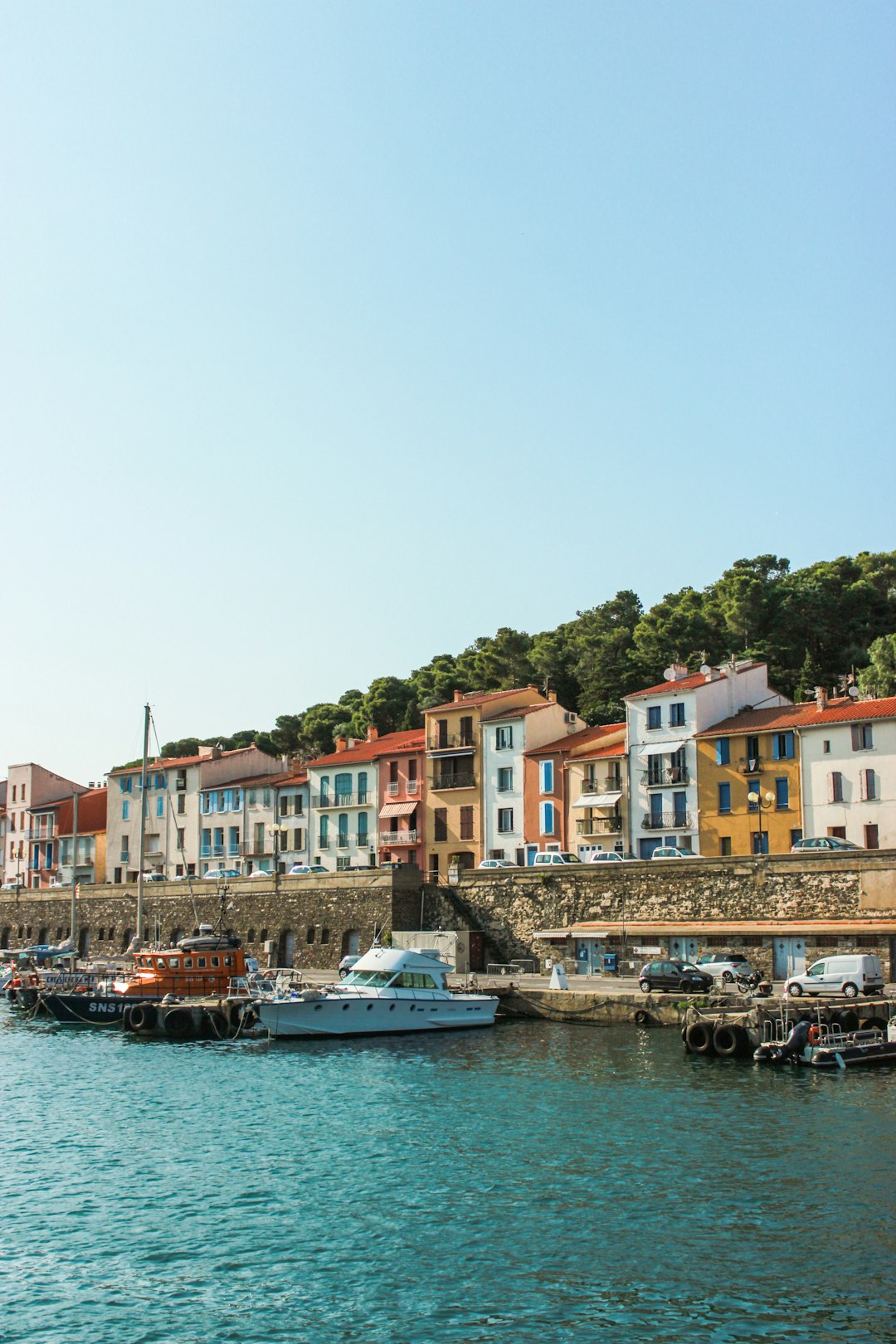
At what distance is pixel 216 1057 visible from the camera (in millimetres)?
43781

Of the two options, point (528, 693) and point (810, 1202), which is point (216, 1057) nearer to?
point (810, 1202)

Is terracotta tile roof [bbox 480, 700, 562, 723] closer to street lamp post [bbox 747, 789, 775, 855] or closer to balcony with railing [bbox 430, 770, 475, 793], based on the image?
balcony with railing [bbox 430, 770, 475, 793]

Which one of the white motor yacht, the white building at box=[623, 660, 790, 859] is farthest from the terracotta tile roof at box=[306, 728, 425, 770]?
the white motor yacht

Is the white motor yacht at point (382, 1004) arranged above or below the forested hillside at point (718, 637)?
below

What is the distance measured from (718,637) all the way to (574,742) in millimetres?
28630

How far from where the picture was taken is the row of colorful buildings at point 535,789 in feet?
195

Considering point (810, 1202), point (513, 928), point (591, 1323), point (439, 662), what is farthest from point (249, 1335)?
point (439, 662)

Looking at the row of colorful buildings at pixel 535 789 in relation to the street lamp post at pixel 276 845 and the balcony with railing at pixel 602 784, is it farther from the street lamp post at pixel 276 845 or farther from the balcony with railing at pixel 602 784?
the street lamp post at pixel 276 845

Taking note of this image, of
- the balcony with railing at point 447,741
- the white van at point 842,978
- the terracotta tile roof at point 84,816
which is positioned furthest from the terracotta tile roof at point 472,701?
the terracotta tile roof at point 84,816

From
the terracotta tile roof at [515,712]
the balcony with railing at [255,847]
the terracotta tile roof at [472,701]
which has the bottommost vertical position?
the balcony with railing at [255,847]

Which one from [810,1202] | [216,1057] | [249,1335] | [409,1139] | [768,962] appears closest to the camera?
[249,1335]

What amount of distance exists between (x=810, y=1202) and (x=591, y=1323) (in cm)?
692

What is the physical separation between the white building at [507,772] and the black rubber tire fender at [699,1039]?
1231 inches

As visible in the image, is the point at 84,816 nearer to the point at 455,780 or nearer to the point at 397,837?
the point at 397,837
